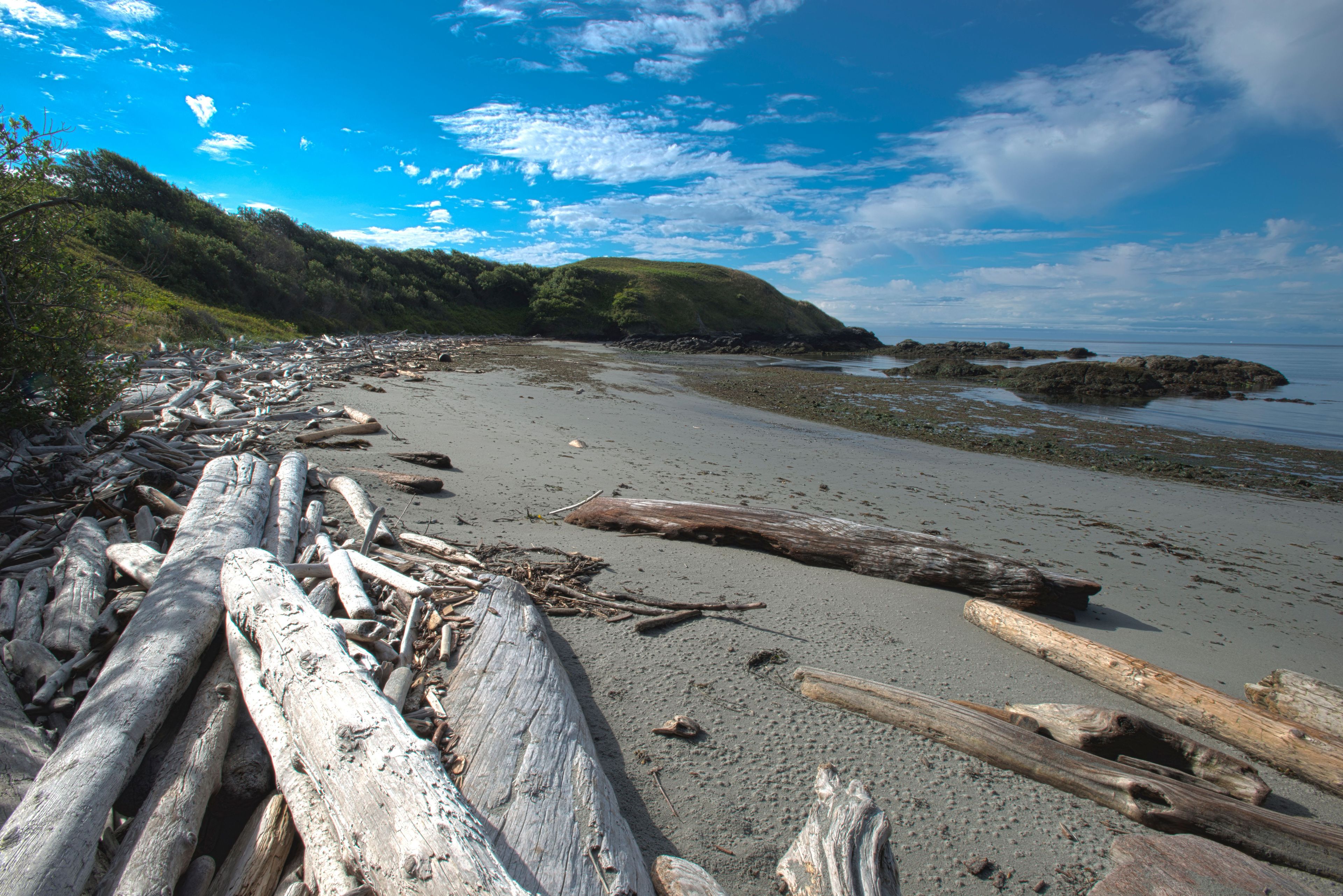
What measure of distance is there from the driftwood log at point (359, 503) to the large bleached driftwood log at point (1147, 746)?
4.80 metres

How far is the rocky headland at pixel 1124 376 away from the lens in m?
24.9

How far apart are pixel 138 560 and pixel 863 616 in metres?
5.08

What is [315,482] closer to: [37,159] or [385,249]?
[37,159]

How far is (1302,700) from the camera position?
11.4 feet

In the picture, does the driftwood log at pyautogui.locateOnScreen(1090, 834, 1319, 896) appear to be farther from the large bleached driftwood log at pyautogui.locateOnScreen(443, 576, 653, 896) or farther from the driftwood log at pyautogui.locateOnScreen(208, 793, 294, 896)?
the driftwood log at pyautogui.locateOnScreen(208, 793, 294, 896)

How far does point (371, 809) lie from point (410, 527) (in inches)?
150

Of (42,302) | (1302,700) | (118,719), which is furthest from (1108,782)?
(42,302)

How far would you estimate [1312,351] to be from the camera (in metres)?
83.7

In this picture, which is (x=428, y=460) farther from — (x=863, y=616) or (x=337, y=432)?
(x=863, y=616)

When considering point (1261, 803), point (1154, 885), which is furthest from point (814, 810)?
point (1261, 803)

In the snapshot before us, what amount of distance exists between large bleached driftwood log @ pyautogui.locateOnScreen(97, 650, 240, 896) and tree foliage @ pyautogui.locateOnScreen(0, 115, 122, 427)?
13.4 feet

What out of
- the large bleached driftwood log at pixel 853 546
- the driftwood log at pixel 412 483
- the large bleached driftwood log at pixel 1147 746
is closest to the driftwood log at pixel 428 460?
the driftwood log at pixel 412 483

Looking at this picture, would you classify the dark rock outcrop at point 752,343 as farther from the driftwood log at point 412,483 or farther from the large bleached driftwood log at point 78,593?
the large bleached driftwood log at point 78,593

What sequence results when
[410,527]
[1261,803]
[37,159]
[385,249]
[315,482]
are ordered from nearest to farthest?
1. [1261,803]
2. [37,159]
3. [410,527]
4. [315,482]
5. [385,249]
